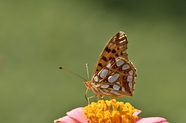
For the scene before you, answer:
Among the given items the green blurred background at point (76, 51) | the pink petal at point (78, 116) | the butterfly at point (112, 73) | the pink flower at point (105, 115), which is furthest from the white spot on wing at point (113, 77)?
the green blurred background at point (76, 51)

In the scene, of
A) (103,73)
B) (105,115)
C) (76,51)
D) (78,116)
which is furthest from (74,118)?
(76,51)

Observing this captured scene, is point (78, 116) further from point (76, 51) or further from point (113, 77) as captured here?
point (76, 51)

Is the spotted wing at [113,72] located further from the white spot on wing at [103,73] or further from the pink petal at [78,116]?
the pink petal at [78,116]

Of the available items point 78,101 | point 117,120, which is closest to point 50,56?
point 78,101

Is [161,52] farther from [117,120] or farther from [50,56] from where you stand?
[117,120]

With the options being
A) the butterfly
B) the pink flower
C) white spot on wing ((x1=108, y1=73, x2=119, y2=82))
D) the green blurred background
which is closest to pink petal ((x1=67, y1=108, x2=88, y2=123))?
the pink flower

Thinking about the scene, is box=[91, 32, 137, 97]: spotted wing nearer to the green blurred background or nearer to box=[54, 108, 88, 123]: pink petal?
box=[54, 108, 88, 123]: pink petal
